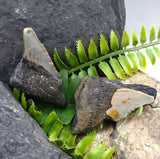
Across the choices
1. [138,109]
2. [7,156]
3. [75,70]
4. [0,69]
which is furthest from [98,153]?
[0,69]

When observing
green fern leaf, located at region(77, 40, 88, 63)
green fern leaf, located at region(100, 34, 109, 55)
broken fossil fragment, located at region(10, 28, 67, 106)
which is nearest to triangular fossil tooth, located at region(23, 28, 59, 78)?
broken fossil fragment, located at region(10, 28, 67, 106)

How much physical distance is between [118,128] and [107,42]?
0.56 m

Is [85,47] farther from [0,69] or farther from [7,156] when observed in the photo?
[7,156]

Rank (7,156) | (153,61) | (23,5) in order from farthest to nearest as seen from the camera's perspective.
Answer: (153,61) < (23,5) < (7,156)

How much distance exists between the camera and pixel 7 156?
108 cm

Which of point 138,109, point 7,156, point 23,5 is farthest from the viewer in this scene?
point 23,5

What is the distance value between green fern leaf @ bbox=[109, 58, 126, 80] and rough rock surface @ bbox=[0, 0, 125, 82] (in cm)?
15

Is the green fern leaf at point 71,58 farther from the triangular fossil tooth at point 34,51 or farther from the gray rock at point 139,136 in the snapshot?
the gray rock at point 139,136

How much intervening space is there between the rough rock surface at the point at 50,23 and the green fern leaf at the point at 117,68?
0.48 feet

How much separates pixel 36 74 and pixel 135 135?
523 millimetres

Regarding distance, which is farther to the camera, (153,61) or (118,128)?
(153,61)

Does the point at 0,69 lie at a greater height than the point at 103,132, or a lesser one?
greater

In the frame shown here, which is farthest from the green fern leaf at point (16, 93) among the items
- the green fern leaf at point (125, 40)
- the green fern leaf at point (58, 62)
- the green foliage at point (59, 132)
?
the green fern leaf at point (125, 40)

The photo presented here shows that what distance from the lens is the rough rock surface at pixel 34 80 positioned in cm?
137
